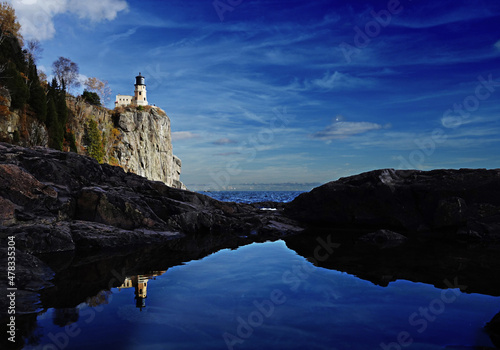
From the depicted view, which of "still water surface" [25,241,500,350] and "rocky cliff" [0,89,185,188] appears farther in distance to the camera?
"rocky cliff" [0,89,185,188]

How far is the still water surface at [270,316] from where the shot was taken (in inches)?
237

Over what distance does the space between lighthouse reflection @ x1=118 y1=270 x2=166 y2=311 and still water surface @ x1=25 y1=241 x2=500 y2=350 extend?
31mm

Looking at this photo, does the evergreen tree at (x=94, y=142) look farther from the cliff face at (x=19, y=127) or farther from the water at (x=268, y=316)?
the water at (x=268, y=316)

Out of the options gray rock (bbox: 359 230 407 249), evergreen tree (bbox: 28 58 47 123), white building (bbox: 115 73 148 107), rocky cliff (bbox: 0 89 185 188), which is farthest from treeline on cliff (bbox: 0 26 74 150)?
white building (bbox: 115 73 148 107)

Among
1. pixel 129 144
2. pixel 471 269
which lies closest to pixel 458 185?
pixel 471 269

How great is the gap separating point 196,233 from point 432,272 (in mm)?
14014

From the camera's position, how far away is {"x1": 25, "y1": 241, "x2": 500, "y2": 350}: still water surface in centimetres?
603

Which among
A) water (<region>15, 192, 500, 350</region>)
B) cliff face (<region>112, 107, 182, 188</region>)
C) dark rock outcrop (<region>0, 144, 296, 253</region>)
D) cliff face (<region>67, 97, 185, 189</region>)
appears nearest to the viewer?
water (<region>15, 192, 500, 350</region>)

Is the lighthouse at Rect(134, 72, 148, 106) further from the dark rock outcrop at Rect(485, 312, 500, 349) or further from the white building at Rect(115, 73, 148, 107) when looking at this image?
the dark rock outcrop at Rect(485, 312, 500, 349)

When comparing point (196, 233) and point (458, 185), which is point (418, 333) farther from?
point (458, 185)

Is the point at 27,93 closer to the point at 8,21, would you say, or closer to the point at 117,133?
the point at 8,21

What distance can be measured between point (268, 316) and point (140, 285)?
4.43 m

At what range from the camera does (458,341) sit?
6066mm

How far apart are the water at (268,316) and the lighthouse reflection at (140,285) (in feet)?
0.09
